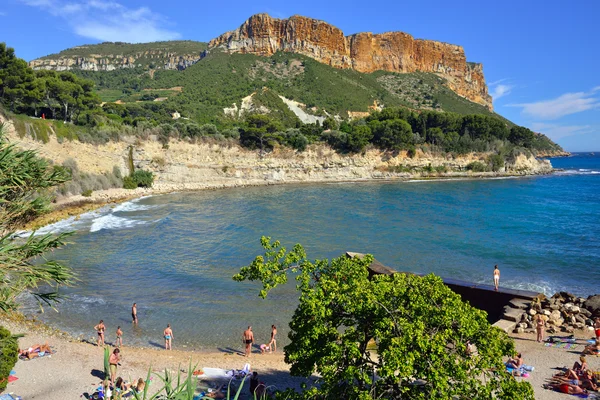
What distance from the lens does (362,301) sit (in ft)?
21.7

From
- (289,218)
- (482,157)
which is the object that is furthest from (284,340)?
(482,157)

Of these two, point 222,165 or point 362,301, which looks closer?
point 362,301

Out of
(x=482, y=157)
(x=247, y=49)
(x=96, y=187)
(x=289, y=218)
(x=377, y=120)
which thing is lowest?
(x=289, y=218)

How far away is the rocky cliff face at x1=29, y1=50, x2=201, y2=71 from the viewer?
13438 cm

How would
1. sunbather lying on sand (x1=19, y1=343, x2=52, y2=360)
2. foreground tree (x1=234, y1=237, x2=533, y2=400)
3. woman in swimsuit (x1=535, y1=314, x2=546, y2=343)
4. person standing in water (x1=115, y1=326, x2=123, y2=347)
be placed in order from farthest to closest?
1. person standing in water (x1=115, y1=326, x2=123, y2=347)
2. woman in swimsuit (x1=535, y1=314, x2=546, y2=343)
3. sunbather lying on sand (x1=19, y1=343, x2=52, y2=360)
4. foreground tree (x1=234, y1=237, x2=533, y2=400)

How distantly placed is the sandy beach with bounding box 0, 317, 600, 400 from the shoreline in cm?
428

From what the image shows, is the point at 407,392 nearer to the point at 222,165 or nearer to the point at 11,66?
the point at 11,66

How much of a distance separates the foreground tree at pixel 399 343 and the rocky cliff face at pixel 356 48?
124m

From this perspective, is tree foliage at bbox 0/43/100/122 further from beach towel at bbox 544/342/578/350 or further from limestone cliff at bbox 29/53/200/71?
limestone cliff at bbox 29/53/200/71

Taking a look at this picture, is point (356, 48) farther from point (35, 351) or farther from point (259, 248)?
point (35, 351)

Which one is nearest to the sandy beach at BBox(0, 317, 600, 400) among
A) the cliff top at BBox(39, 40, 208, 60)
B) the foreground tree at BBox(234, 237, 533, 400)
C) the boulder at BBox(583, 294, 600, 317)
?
the boulder at BBox(583, 294, 600, 317)

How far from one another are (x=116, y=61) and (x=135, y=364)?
152 meters

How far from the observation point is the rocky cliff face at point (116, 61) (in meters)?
134

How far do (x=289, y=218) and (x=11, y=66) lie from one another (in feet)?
122
